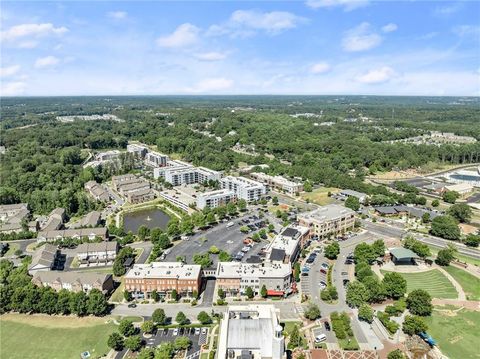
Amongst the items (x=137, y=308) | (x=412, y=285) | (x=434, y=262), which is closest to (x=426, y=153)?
(x=434, y=262)

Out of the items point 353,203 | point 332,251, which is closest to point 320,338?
point 332,251

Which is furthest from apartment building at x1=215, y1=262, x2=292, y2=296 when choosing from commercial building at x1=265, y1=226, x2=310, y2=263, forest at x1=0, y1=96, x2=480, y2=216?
forest at x1=0, y1=96, x2=480, y2=216

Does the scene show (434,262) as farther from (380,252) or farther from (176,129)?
(176,129)

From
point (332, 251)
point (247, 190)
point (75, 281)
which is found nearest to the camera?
point (75, 281)

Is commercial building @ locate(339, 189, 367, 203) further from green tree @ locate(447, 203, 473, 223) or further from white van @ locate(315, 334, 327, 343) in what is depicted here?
white van @ locate(315, 334, 327, 343)

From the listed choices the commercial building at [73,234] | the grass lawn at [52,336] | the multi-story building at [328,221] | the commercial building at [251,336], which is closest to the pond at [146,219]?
the commercial building at [73,234]

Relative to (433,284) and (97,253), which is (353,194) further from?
(97,253)
